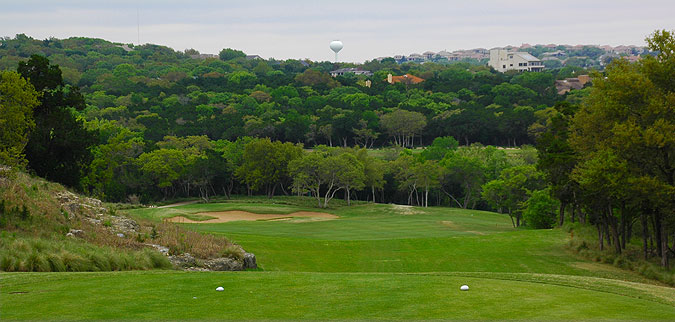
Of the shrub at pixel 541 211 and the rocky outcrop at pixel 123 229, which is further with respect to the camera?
the shrub at pixel 541 211

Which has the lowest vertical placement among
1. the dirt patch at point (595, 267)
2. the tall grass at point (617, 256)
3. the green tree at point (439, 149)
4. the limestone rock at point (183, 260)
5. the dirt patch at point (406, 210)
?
the dirt patch at point (406, 210)

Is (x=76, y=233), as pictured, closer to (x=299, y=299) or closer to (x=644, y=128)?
(x=299, y=299)

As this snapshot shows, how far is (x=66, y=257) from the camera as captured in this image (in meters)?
20.7

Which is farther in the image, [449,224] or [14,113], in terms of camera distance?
[449,224]

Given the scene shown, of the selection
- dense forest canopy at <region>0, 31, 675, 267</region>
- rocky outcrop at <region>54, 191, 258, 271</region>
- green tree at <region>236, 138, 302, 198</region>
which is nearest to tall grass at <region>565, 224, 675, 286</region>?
dense forest canopy at <region>0, 31, 675, 267</region>

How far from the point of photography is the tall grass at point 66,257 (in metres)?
19.9

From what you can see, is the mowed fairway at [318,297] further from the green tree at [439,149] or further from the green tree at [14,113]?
the green tree at [439,149]

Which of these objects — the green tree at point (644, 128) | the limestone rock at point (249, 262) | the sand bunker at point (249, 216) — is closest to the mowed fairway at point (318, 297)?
the limestone rock at point (249, 262)

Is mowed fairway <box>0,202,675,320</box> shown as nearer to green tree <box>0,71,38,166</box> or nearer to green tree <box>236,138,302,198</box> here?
green tree <box>0,71,38,166</box>

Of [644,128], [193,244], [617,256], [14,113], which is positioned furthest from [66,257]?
[617,256]

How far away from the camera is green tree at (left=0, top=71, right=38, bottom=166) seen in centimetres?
3975

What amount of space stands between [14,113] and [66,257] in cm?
2307

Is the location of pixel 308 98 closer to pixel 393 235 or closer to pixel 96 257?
pixel 393 235

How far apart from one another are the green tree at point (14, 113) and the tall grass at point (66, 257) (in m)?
17.9
